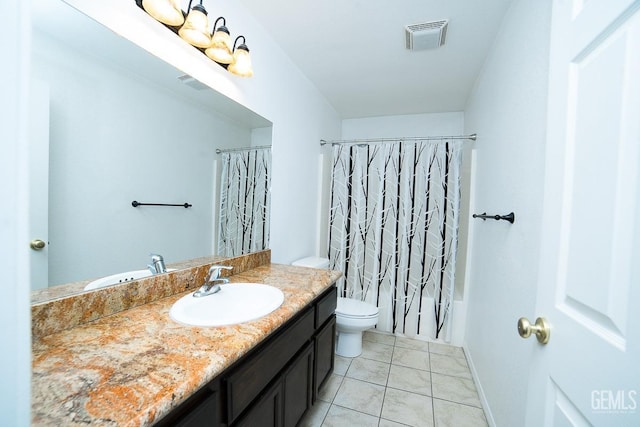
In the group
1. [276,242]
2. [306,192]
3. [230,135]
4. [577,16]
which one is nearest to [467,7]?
[577,16]

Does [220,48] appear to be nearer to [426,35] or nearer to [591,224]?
[426,35]

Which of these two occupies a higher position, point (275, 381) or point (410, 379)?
point (275, 381)

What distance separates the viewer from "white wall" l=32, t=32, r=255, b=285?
804 millimetres

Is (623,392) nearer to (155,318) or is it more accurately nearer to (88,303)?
(155,318)

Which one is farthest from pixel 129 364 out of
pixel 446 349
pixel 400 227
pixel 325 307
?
pixel 446 349

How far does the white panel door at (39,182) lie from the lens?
29.3 inches

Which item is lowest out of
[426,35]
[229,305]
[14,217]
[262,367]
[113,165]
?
[262,367]

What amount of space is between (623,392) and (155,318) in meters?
1.20

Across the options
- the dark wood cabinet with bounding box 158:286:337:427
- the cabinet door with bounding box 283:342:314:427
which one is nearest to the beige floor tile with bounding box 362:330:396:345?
the dark wood cabinet with bounding box 158:286:337:427

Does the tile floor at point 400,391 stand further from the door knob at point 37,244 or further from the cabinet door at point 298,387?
the door knob at point 37,244

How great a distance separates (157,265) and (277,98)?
4.47 ft

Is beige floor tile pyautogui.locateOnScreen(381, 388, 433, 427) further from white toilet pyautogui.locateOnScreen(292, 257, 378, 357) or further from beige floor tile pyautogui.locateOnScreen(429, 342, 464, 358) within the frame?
beige floor tile pyautogui.locateOnScreen(429, 342, 464, 358)

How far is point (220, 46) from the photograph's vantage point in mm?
1177

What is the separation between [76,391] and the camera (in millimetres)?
541
